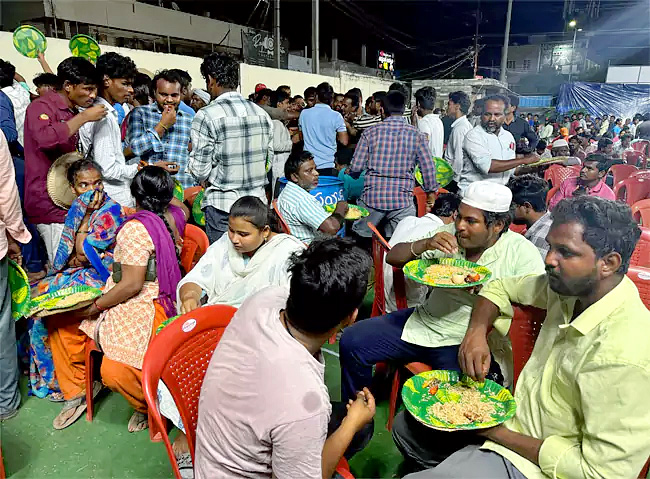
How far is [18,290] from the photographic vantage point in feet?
8.11

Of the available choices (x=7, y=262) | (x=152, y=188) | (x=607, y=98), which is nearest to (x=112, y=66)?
(x=152, y=188)

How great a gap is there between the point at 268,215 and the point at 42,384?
1672 mm

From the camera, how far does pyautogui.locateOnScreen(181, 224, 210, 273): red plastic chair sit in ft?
9.16

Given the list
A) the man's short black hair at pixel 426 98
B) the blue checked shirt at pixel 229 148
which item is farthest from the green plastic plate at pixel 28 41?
the man's short black hair at pixel 426 98

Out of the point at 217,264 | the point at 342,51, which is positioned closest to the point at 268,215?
the point at 217,264

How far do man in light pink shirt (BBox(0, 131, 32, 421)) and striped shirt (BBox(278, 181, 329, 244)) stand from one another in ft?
4.91

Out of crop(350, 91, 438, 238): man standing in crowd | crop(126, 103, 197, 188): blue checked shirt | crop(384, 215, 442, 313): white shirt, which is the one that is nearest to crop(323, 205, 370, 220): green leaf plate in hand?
crop(350, 91, 438, 238): man standing in crowd

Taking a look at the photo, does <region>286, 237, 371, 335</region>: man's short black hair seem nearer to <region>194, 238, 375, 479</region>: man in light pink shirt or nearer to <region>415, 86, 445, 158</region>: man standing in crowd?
<region>194, 238, 375, 479</region>: man in light pink shirt

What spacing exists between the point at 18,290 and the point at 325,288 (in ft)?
6.86

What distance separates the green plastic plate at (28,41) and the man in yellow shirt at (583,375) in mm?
5000

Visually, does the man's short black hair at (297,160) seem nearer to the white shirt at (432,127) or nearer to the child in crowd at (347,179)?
the child in crowd at (347,179)

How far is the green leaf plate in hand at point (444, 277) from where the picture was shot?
1817 millimetres

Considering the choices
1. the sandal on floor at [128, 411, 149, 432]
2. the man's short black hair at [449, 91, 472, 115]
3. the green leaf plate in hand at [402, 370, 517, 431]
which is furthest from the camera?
the man's short black hair at [449, 91, 472, 115]

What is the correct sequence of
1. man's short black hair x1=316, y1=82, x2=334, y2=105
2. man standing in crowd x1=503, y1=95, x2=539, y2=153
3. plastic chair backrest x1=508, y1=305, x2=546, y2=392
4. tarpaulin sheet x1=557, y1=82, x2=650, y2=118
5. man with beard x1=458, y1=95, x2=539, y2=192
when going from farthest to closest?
tarpaulin sheet x1=557, y1=82, x2=650, y2=118 < man standing in crowd x1=503, y1=95, x2=539, y2=153 < man's short black hair x1=316, y1=82, x2=334, y2=105 < man with beard x1=458, y1=95, x2=539, y2=192 < plastic chair backrest x1=508, y1=305, x2=546, y2=392
